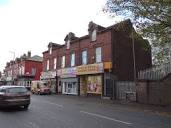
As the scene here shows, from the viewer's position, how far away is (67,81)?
47.0 meters

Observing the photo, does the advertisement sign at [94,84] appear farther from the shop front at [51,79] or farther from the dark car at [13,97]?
the dark car at [13,97]

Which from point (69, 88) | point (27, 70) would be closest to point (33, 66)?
point (27, 70)

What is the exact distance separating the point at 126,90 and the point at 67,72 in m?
15.2

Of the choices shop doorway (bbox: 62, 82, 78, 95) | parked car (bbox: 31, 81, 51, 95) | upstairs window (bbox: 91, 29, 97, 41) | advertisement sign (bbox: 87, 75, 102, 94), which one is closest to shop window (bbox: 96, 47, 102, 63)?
upstairs window (bbox: 91, 29, 97, 41)

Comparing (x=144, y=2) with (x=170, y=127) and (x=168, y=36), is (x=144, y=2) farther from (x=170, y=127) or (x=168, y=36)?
(x=170, y=127)

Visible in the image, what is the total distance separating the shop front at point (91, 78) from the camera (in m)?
37.9

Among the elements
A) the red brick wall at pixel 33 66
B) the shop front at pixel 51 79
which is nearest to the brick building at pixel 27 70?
the red brick wall at pixel 33 66

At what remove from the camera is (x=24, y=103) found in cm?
1941

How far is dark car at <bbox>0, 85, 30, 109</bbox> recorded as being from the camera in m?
18.7

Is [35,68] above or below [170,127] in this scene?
above

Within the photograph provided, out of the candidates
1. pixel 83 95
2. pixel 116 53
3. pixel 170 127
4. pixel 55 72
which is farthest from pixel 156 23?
pixel 55 72

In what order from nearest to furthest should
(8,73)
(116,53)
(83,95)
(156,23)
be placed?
(156,23)
(116,53)
(83,95)
(8,73)

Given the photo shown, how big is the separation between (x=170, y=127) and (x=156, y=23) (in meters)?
10.4

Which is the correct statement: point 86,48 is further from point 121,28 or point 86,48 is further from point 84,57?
point 121,28
